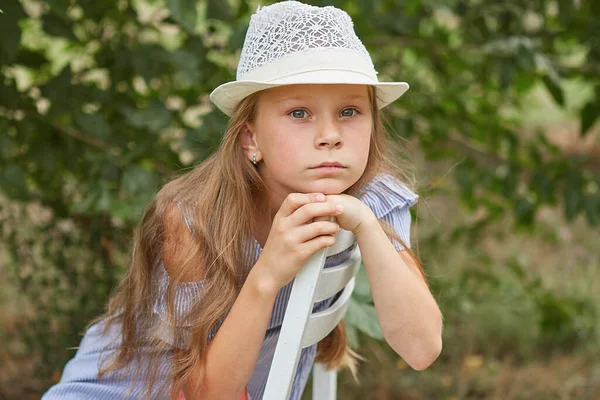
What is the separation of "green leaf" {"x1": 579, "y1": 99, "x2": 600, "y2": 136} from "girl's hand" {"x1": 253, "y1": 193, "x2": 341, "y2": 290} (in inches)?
68.8

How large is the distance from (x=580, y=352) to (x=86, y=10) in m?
2.71

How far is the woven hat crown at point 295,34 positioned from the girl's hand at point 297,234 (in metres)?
0.26

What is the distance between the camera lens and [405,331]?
1.43 meters

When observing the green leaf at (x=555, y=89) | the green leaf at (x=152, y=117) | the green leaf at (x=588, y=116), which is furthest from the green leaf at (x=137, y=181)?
the green leaf at (x=588, y=116)

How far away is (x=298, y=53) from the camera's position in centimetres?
133

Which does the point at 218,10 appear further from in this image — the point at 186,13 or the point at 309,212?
the point at 309,212

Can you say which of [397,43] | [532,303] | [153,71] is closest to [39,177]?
[153,71]

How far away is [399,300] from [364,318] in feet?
1.31

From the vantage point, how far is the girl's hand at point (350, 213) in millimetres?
1308

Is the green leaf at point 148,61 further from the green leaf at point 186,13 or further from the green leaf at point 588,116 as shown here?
the green leaf at point 588,116

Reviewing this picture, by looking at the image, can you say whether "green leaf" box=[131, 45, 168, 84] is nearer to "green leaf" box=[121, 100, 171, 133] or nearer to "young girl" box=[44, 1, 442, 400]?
"green leaf" box=[121, 100, 171, 133]

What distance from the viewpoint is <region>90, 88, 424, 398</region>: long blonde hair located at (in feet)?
4.83

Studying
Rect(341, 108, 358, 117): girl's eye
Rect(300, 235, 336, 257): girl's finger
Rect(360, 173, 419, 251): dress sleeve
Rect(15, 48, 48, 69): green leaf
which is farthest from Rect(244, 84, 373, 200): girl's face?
Rect(15, 48, 48, 69): green leaf

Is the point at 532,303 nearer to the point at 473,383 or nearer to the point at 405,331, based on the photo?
the point at 473,383
